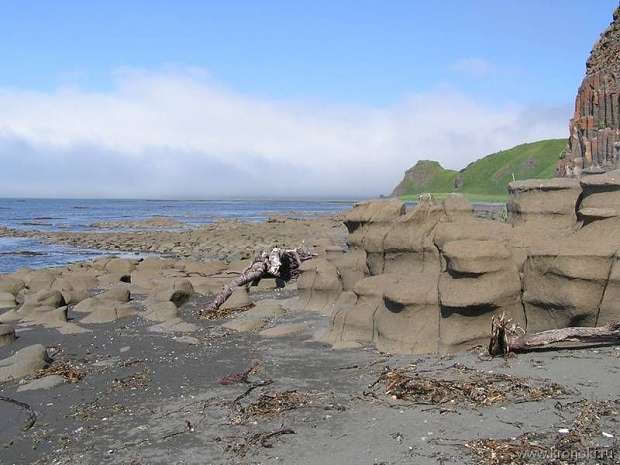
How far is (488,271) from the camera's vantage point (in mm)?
9891

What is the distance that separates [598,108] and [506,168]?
2189 inches

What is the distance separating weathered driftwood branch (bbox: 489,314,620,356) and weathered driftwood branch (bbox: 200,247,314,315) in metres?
9.74

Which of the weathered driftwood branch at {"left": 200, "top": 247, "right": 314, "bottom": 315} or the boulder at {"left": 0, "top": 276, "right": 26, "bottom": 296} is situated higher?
the weathered driftwood branch at {"left": 200, "top": 247, "right": 314, "bottom": 315}

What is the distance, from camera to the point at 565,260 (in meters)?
9.41

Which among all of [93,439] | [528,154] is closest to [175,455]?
[93,439]

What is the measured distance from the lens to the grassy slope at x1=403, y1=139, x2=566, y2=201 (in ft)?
276

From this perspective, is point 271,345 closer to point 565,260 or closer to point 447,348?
point 447,348

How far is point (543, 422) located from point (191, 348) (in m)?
7.21

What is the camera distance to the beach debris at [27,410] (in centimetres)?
823

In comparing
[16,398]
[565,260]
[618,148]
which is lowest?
[16,398]

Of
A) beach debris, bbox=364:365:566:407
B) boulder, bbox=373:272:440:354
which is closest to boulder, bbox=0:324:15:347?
boulder, bbox=373:272:440:354

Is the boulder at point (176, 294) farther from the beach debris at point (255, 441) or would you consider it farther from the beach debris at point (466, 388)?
the beach debris at point (255, 441)

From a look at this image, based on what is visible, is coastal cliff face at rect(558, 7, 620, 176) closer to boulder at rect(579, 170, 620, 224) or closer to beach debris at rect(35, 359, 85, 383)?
boulder at rect(579, 170, 620, 224)

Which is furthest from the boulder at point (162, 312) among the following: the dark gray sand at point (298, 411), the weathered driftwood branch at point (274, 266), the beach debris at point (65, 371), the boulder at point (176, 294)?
the dark gray sand at point (298, 411)
